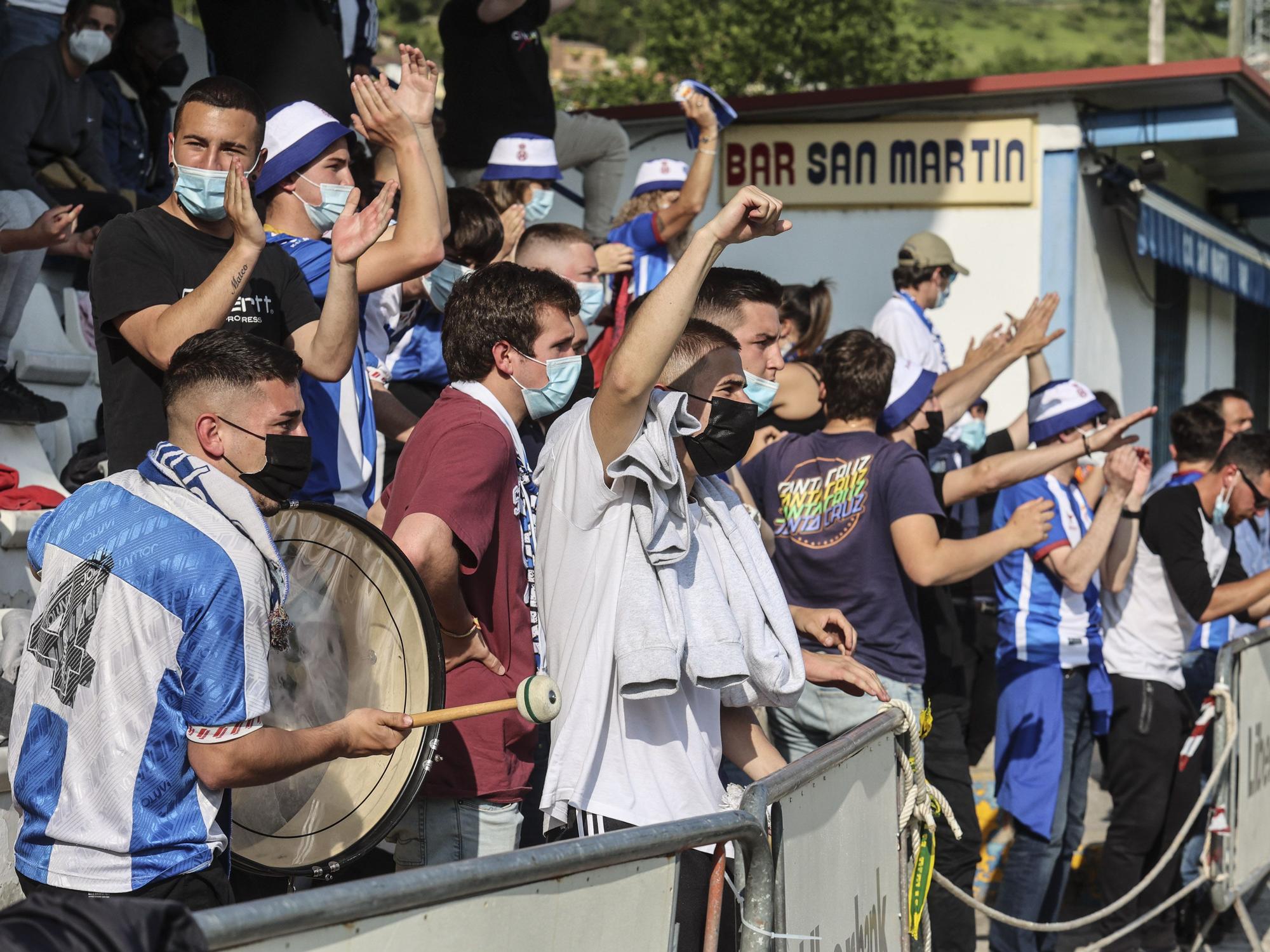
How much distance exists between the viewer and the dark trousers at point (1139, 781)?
21.7ft

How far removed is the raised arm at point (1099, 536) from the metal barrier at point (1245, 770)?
78 centimetres

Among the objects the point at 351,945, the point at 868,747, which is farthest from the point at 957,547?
the point at 351,945

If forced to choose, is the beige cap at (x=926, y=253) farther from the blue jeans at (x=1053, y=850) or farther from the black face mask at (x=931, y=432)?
the blue jeans at (x=1053, y=850)

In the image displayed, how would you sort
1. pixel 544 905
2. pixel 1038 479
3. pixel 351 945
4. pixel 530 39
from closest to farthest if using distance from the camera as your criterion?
1. pixel 351 945
2. pixel 544 905
3. pixel 1038 479
4. pixel 530 39

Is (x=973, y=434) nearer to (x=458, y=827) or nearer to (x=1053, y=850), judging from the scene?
(x=1053, y=850)

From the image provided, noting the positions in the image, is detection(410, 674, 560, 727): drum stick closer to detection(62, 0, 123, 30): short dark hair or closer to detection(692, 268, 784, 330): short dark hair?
detection(692, 268, 784, 330): short dark hair

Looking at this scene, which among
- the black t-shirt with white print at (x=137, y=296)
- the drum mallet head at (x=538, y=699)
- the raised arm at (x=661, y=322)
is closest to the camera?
the drum mallet head at (x=538, y=699)

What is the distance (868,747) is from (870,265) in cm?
862

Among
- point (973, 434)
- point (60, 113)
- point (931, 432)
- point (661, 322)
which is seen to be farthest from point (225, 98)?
point (973, 434)

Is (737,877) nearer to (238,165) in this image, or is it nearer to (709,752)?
(709,752)

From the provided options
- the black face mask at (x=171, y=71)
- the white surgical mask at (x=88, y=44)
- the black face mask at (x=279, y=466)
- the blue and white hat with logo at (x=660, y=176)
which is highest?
the white surgical mask at (x=88, y=44)

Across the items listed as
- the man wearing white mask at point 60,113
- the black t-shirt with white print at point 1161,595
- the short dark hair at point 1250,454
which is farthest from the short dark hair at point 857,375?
the man wearing white mask at point 60,113

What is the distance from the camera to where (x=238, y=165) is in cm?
377

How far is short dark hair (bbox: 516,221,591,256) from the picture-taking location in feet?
17.6
